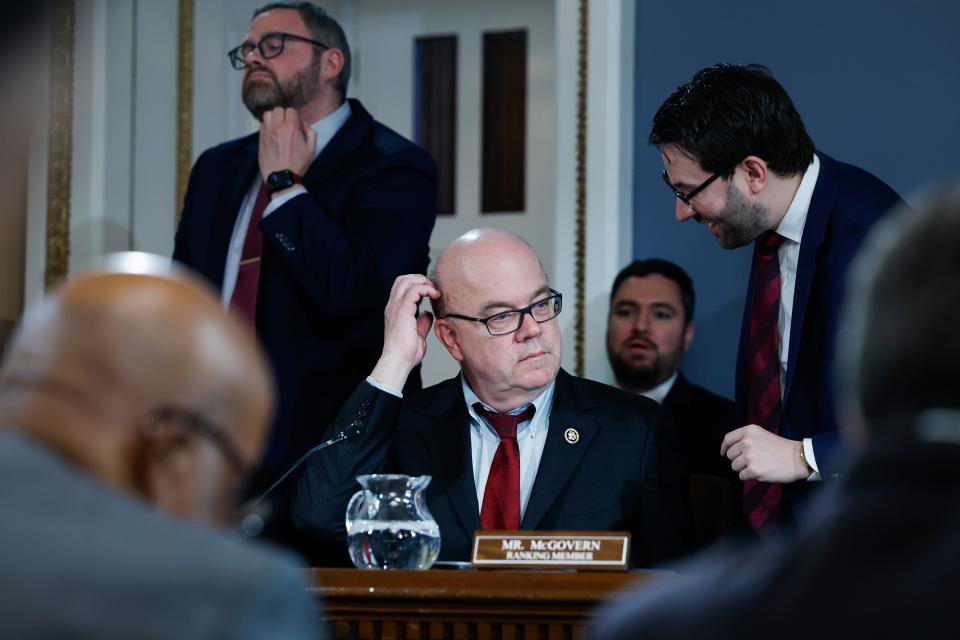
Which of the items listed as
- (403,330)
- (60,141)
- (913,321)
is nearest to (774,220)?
(403,330)

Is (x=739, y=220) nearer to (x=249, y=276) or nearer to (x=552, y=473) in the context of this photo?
(x=552, y=473)

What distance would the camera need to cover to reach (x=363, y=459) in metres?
2.76

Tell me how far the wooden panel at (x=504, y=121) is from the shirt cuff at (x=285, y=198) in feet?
6.29

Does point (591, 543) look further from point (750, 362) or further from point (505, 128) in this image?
point (505, 128)

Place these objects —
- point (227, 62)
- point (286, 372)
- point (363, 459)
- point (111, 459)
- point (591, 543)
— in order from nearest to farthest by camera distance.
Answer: point (111, 459) < point (591, 543) < point (363, 459) < point (286, 372) < point (227, 62)

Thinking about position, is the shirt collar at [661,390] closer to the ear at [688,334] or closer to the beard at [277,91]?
the ear at [688,334]

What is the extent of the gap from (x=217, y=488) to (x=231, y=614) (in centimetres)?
14

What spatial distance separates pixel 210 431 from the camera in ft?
3.31

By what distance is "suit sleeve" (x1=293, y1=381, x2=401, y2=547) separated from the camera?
2.73 m

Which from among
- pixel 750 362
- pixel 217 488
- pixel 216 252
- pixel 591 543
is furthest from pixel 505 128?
pixel 217 488

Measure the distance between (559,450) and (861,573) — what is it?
1.93m

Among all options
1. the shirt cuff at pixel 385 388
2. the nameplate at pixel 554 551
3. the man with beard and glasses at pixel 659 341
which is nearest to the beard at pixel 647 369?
the man with beard and glasses at pixel 659 341

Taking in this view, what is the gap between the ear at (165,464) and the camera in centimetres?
99

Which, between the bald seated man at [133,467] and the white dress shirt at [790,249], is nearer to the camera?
the bald seated man at [133,467]
